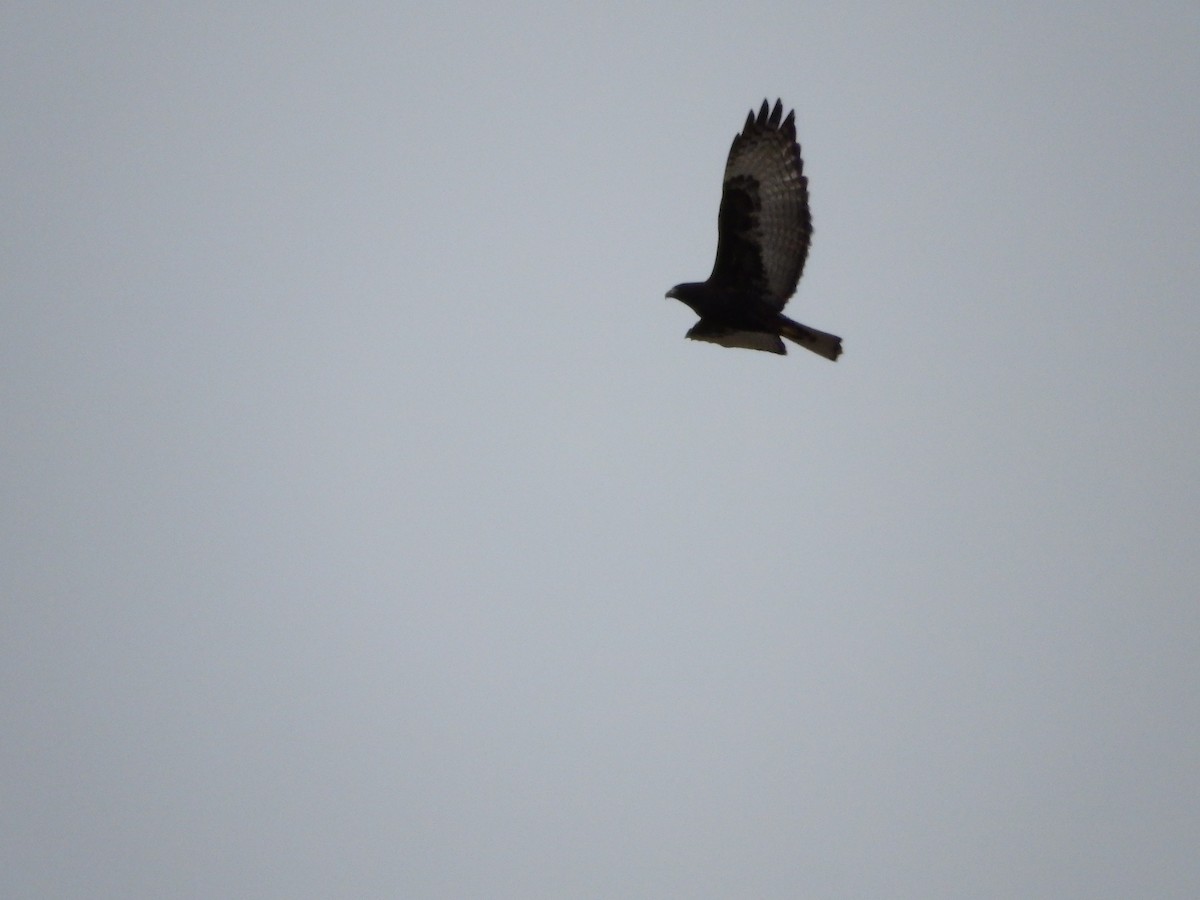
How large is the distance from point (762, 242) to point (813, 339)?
934 millimetres

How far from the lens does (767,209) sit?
34.2 ft

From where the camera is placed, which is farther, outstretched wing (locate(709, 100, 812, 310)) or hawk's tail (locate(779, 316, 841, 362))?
outstretched wing (locate(709, 100, 812, 310))

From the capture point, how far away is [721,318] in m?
10.7

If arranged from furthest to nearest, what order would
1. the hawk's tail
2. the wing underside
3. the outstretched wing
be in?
the wing underside, the outstretched wing, the hawk's tail

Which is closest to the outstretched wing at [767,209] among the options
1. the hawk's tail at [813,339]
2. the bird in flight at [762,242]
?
the bird in flight at [762,242]

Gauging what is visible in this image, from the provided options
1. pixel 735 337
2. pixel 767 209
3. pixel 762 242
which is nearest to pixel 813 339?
pixel 735 337

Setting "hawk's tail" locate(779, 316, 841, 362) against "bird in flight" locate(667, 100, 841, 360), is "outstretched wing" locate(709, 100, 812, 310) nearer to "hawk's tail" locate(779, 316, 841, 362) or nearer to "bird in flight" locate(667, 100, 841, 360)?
"bird in flight" locate(667, 100, 841, 360)

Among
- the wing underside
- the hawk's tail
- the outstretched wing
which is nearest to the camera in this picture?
the hawk's tail

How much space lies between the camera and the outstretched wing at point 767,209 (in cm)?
1035

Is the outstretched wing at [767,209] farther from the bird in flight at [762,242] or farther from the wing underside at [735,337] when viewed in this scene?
the wing underside at [735,337]

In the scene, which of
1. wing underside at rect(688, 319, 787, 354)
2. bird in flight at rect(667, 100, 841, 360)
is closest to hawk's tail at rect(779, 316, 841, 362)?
bird in flight at rect(667, 100, 841, 360)

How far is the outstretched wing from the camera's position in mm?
10352

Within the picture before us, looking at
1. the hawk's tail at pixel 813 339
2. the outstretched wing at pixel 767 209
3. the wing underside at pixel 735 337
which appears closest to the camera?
the hawk's tail at pixel 813 339

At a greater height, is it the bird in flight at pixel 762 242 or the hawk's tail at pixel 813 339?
the bird in flight at pixel 762 242
